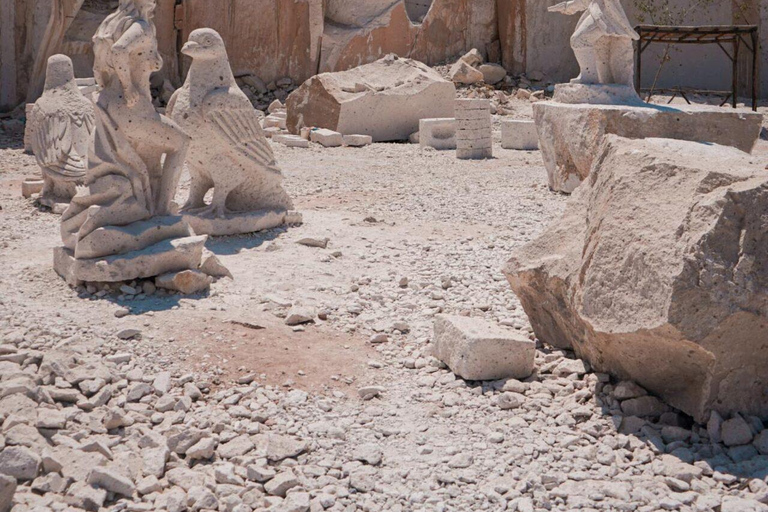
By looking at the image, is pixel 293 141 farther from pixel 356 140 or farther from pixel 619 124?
pixel 619 124

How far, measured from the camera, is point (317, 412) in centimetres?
407

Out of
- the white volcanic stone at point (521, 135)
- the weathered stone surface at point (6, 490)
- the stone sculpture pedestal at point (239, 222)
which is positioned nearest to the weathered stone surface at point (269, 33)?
the white volcanic stone at point (521, 135)

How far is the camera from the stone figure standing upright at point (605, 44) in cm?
865

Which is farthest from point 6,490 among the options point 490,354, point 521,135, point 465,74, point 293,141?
point 465,74

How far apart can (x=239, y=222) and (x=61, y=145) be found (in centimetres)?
250

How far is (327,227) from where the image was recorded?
7391mm

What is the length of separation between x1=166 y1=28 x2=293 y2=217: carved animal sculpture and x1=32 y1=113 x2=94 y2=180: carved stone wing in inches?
62.7

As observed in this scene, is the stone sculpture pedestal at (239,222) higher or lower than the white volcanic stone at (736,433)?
higher

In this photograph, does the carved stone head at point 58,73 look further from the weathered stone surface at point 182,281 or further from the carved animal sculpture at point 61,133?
the weathered stone surface at point 182,281

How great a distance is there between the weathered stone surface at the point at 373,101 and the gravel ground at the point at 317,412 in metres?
7.21

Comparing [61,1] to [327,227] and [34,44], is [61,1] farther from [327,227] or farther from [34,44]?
[327,227]

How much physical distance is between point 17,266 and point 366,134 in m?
7.96

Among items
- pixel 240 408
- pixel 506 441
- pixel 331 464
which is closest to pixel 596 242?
pixel 506 441

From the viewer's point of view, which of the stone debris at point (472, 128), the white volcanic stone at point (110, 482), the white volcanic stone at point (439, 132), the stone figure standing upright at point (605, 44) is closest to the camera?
the white volcanic stone at point (110, 482)
